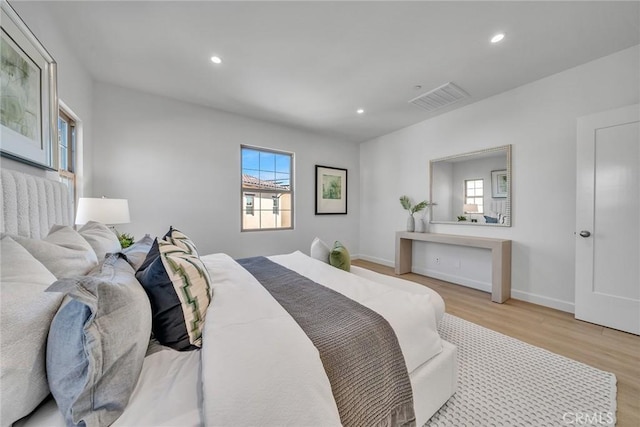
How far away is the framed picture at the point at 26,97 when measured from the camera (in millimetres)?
1178

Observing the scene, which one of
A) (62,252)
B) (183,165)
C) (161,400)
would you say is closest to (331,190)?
(183,165)

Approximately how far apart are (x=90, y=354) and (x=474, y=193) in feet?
13.0

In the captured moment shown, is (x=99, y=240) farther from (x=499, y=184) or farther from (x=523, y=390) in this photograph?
(x=499, y=184)

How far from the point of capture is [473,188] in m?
3.35

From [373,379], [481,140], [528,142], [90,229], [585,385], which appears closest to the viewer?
[373,379]

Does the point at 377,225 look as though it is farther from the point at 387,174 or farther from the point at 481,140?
the point at 481,140

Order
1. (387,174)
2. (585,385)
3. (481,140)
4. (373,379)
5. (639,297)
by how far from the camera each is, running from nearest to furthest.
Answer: (373,379) → (585,385) → (639,297) → (481,140) → (387,174)

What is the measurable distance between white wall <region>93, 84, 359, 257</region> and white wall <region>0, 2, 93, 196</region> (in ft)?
0.66

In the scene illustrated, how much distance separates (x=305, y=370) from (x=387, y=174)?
4.25 m

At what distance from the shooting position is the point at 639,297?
6.72ft

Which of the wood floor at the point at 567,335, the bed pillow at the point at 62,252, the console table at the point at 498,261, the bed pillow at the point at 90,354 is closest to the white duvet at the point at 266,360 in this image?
the bed pillow at the point at 90,354

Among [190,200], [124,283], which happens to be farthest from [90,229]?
[190,200]

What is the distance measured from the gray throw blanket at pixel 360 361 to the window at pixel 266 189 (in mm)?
2874

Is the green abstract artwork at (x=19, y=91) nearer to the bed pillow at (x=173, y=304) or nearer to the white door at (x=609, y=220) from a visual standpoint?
the bed pillow at (x=173, y=304)
